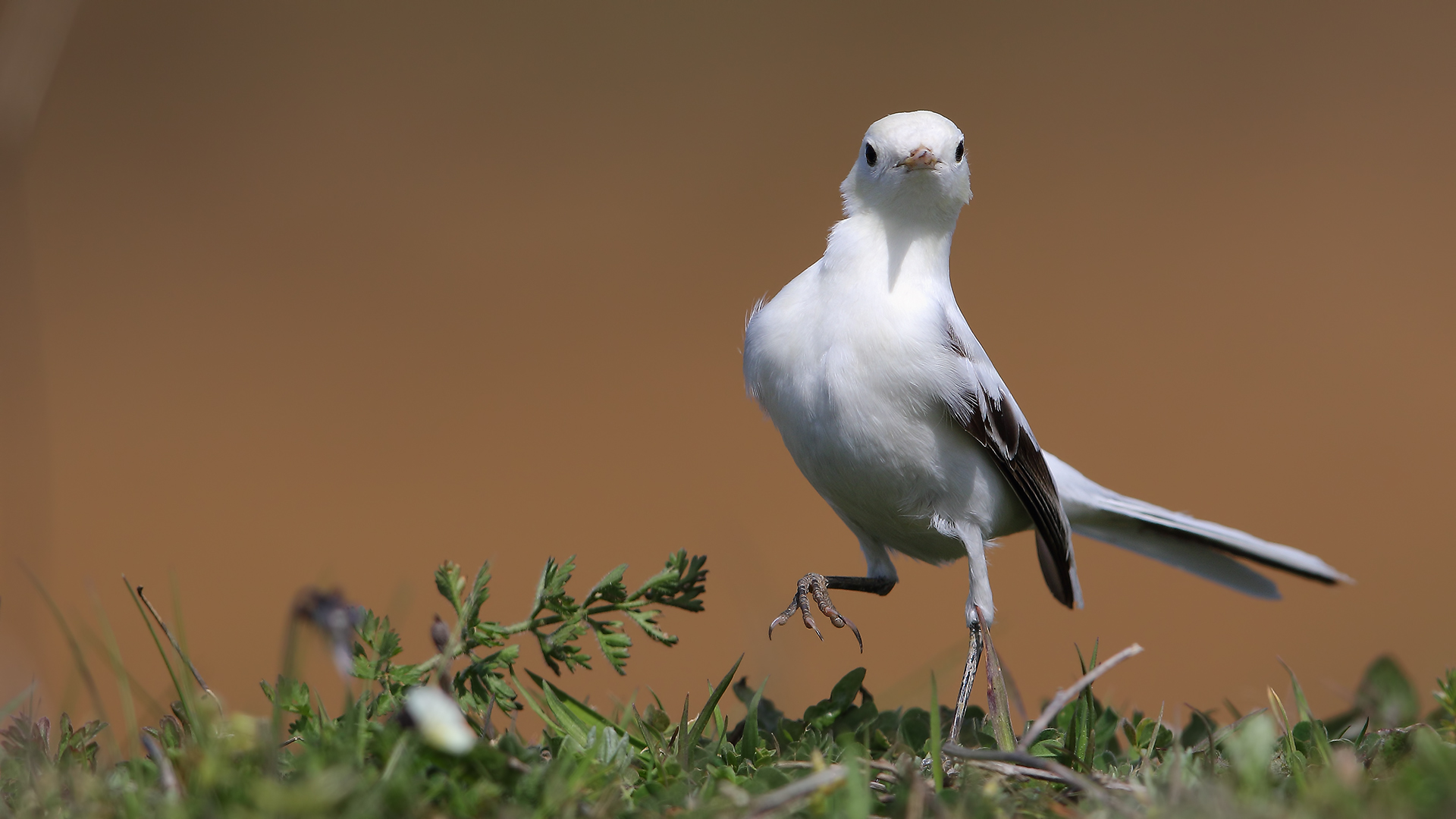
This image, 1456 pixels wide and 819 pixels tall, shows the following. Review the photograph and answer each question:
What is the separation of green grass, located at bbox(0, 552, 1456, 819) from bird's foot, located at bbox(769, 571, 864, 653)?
27 centimetres

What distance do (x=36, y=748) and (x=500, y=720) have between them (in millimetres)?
3604

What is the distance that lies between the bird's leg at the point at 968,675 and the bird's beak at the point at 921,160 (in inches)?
46.2

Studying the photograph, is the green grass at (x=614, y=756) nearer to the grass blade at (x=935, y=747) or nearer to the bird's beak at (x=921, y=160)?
the grass blade at (x=935, y=747)

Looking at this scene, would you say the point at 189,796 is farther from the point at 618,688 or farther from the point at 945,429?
the point at 618,688

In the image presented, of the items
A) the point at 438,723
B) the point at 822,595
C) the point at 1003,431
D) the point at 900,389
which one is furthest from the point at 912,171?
the point at 438,723

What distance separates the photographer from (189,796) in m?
1.34

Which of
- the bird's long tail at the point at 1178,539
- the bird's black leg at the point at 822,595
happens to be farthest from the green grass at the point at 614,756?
the bird's long tail at the point at 1178,539

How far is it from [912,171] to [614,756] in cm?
168

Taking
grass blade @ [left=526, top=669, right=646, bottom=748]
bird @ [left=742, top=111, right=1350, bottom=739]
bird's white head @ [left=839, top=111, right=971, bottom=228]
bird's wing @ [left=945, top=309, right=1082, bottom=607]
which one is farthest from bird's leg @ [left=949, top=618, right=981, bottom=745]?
bird's white head @ [left=839, top=111, right=971, bottom=228]

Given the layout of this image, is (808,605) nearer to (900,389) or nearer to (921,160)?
(900,389)

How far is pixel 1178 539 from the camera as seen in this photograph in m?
3.29

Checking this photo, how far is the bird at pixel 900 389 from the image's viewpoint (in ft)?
8.29

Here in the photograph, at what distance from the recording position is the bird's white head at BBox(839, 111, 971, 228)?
2639mm

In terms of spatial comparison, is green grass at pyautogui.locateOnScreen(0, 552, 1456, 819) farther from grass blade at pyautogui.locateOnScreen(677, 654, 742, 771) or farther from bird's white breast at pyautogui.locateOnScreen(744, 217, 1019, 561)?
bird's white breast at pyautogui.locateOnScreen(744, 217, 1019, 561)
